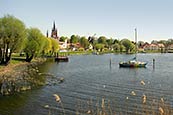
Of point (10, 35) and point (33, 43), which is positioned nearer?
point (10, 35)

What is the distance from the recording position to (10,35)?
65688 millimetres

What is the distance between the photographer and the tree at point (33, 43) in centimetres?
8150

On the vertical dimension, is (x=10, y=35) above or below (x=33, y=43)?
above

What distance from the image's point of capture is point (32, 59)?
8712cm

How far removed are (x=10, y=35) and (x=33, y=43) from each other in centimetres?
1681

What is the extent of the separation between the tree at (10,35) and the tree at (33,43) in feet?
42.6

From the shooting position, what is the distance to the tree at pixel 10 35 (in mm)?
65562

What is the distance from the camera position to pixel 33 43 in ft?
270

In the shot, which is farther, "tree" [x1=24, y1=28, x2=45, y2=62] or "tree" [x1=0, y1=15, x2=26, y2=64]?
"tree" [x1=24, y1=28, x2=45, y2=62]

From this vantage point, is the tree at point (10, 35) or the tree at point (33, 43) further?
the tree at point (33, 43)

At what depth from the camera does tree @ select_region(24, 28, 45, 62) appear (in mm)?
81500

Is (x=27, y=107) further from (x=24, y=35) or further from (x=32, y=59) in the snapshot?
(x=32, y=59)

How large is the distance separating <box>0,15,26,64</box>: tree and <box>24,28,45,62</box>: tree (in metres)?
13.0

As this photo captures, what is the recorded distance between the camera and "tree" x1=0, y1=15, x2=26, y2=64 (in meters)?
65.6
